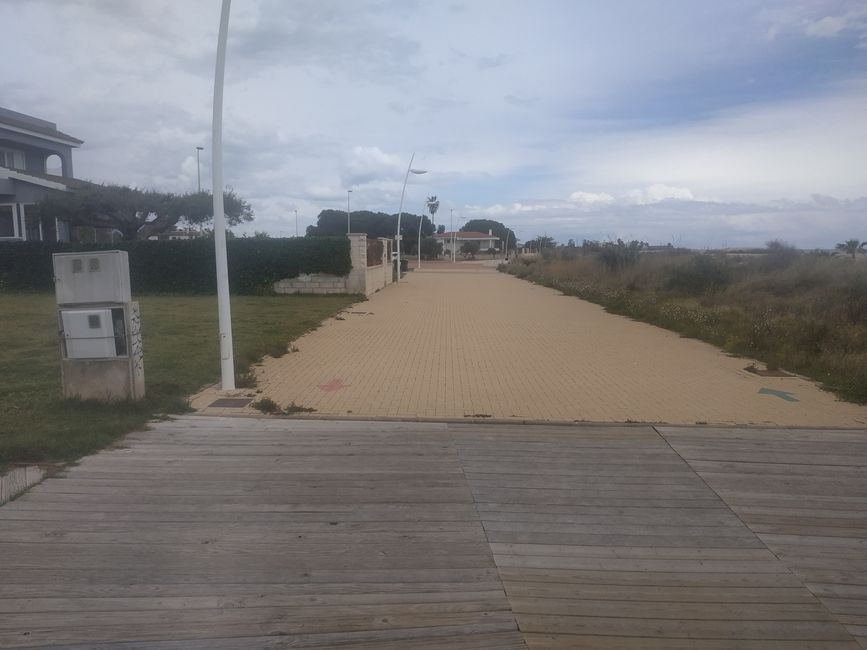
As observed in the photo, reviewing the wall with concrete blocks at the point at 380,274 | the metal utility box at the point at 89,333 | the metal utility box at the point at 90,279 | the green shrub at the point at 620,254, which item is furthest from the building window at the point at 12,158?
the metal utility box at the point at 89,333

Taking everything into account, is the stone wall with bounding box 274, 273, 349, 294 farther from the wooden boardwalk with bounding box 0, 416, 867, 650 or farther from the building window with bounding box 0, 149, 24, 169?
the wooden boardwalk with bounding box 0, 416, 867, 650

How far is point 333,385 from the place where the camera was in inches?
370

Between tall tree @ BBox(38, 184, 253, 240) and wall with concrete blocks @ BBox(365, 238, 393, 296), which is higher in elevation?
tall tree @ BBox(38, 184, 253, 240)

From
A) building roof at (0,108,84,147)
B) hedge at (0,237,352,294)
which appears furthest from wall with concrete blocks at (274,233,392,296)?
building roof at (0,108,84,147)

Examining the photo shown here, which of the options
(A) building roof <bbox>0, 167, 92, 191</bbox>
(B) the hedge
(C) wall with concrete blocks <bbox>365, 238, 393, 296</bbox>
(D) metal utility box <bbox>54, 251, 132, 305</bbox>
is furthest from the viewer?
(A) building roof <bbox>0, 167, 92, 191</bbox>

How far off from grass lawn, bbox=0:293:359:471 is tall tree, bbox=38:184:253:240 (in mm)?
9093

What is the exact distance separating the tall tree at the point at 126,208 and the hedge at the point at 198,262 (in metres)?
3.72

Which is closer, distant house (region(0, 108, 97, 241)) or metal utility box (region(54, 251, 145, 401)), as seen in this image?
metal utility box (region(54, 251, 145, 401))

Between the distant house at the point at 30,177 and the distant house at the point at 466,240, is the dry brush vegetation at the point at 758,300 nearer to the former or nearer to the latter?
the distant house at the point at 30,177

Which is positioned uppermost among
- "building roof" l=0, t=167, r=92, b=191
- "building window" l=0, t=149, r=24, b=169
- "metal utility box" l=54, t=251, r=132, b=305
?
"building window" l=0, t=149, r=24, b=169

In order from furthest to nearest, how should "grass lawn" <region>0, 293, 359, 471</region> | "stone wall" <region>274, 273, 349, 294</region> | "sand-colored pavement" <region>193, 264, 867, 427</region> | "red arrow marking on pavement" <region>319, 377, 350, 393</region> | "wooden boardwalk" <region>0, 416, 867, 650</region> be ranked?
"stone wall" <region>274, 273, 349, 294</region>
"red arrow marking on pavement" <region>319, 377, 350, 393</region>
"sand-colored pavement" <region>193, 264, 867, 427</region>
"grass lawn" <region>0, 293, 359, 471</region>
"wooden boardwalk" <region>0, 416, 867, 650</region>

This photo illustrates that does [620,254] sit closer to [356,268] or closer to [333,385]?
[356,268]

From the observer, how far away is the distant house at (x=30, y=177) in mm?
29703

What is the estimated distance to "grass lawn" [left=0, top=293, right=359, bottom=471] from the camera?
250 inches
